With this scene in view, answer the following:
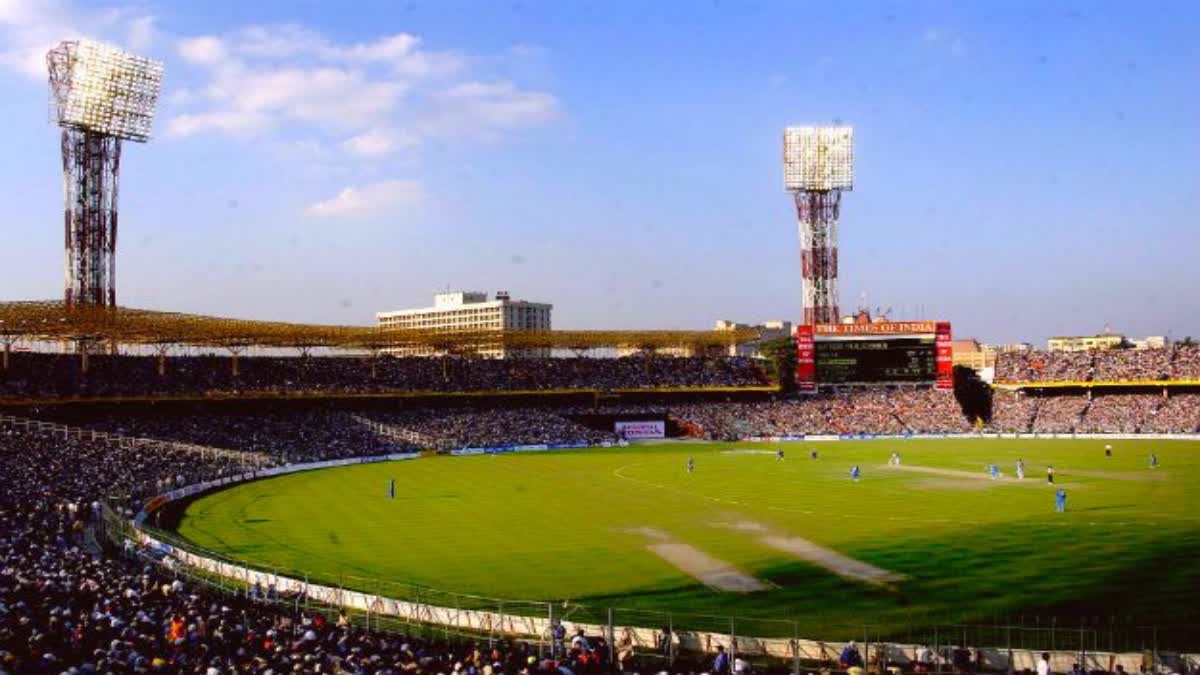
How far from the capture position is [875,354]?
94375mm

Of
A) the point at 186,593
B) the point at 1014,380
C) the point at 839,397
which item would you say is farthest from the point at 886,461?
the point at 186,593

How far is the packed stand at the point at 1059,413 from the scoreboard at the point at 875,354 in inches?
348

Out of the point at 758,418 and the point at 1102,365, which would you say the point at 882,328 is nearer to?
the point at 758,418

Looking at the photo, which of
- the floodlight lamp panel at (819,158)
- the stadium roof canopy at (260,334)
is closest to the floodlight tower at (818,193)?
the floodlight lamp panel at (819,158)

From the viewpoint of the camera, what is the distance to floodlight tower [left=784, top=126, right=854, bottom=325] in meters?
110

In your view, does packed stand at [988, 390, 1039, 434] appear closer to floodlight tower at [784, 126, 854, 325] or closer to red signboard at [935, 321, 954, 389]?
red signboard at [935, 321, 954, 389]

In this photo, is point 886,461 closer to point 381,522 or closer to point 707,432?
point 707,432

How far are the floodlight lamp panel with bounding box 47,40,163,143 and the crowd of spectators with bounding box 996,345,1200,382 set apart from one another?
3337 inches

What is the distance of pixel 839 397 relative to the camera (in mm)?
99688

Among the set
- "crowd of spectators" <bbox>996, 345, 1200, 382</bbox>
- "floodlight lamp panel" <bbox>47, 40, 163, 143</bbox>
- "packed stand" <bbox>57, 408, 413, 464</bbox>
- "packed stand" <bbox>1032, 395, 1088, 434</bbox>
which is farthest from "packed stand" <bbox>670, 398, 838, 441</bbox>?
→ "floodlight lamp panel" <bbox>47, 40, 163, 143</bbox>

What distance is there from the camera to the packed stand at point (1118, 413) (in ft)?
284

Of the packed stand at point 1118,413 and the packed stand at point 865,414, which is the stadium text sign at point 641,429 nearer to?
the packed stand at point 865,414

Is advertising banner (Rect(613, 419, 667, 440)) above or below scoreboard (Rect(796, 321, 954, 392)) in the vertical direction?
below

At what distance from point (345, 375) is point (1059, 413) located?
66.1 meters
